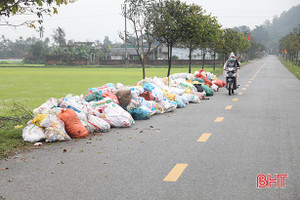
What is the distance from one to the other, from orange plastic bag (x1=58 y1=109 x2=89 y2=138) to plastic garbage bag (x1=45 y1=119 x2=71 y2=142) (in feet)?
0.62

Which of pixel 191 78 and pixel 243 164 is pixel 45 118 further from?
pixel 191 78

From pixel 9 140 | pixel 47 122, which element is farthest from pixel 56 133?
pixel 9 140

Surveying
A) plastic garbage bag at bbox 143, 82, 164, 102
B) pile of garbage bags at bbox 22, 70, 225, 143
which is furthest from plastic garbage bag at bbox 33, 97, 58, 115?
plastic garbage bag at bbox 143, 82, 164, 102

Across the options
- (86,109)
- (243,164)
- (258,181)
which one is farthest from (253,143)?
(86,109)

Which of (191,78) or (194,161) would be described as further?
(191,78)

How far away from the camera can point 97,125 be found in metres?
8.61

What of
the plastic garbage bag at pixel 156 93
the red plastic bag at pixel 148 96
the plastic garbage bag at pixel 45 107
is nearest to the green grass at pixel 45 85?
the plastic garbage bag at pixel 45 107

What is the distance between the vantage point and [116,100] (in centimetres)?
1038

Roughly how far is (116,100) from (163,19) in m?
15.5

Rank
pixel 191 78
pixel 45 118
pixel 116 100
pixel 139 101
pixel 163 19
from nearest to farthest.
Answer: pixel 45 118
pixel 116 100
pixel 139 101
pixel 191 78
pixel 163 19

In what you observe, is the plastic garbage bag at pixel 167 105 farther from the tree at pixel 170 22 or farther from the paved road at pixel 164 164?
the tree at pixel 170 22

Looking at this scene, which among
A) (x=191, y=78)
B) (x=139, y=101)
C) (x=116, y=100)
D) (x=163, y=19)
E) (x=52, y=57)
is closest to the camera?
(x=116, y=100)

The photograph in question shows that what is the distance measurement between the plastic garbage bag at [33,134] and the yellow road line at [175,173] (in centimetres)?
324

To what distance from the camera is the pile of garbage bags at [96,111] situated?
7.80 m
